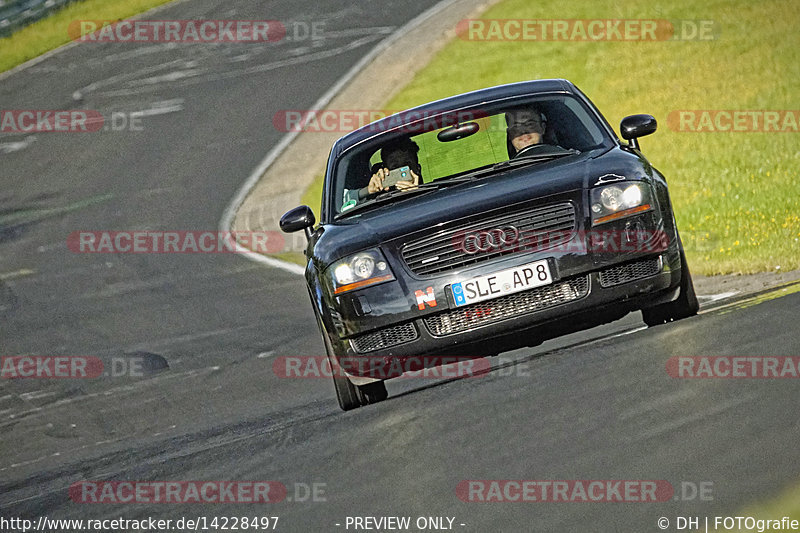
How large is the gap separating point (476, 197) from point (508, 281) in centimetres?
57

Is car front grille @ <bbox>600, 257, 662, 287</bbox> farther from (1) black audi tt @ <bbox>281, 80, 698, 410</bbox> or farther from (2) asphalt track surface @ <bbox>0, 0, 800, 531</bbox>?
(2) asphalt track surface @ <bbox>0, 0, 800, 531</bbox>

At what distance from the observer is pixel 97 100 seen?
26641mm

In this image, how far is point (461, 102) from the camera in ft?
28.5

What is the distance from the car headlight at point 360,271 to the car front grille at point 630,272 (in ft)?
3.73

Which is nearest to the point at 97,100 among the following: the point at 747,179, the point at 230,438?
the point at 747,179

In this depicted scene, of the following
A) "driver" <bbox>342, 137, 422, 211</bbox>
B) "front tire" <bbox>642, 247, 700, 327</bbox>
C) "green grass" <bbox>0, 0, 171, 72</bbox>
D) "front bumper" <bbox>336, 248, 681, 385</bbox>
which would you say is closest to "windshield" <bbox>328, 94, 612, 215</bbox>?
"driver" <bbox>342, 137, 422, 211</bbox>

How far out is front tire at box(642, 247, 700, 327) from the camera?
24.5 ft

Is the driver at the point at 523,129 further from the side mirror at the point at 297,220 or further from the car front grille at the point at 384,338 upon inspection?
the car front grille at the point at 384,338

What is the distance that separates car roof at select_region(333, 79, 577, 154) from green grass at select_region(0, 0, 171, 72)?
22.0m

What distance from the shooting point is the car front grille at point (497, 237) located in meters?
6.95

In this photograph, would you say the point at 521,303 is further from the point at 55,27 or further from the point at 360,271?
the point at 55,27

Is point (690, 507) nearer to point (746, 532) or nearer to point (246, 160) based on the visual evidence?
point (746, 532)

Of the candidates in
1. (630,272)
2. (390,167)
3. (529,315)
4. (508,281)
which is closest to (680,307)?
(630,272)

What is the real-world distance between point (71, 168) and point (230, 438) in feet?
53.6
